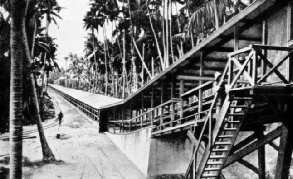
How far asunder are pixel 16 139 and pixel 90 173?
5371 mm

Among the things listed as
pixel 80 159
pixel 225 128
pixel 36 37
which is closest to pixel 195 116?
pixel 225 128

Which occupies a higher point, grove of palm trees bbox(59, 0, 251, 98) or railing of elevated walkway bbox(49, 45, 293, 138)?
grove of palm trees bbox(59, 0, 251, 98)

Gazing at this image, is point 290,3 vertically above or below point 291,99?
above

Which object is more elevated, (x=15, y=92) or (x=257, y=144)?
(x=15, y=92)

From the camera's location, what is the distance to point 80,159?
1658 cm

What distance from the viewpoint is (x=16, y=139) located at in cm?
966

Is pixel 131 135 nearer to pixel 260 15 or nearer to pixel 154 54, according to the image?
pixel 260 15

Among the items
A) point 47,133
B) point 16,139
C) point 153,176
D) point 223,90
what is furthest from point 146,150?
point 47,133

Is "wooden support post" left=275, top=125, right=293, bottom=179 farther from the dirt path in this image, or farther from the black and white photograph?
the dirt path

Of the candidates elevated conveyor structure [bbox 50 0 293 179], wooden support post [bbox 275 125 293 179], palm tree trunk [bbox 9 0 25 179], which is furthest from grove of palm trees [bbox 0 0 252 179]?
wooden support post [bbox 275 125 293 179]

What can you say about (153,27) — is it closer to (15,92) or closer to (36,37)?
(36,37)

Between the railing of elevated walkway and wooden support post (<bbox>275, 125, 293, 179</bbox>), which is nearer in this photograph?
the railing of elevated walkway

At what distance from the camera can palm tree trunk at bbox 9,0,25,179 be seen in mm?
9453

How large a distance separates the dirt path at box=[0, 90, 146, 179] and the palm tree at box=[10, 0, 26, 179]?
4462 millimetres
